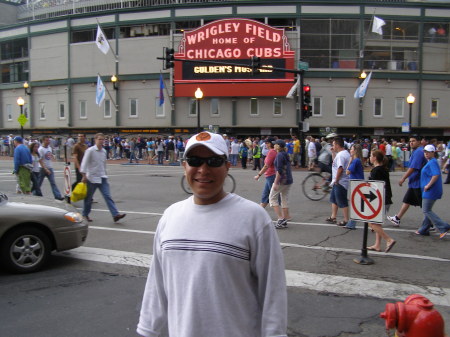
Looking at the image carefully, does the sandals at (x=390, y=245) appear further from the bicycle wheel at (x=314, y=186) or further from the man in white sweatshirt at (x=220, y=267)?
the bicycle wheel at (x=314, y=186)

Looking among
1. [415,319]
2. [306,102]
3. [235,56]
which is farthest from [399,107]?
[415,319]

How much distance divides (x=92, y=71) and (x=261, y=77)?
15.9 m

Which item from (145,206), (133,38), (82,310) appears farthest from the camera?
(133,38)

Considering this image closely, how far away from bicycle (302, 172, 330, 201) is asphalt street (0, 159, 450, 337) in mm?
3472

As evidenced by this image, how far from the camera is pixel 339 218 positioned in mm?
10289

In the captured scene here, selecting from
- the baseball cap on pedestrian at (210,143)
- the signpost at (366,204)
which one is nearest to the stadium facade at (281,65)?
the signpost at (366,204)

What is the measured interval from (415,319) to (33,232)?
18.0 feet

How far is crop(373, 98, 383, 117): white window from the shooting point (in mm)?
35781

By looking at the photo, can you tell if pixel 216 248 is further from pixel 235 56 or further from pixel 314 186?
pixel 235 56

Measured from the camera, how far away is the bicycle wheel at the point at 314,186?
514 inches

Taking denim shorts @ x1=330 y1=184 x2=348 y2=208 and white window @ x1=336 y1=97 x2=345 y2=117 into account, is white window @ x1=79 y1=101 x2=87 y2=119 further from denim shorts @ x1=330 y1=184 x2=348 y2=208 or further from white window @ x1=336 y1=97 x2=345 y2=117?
denim shorts @ x1=330 y1=184 x2=348 y2=208

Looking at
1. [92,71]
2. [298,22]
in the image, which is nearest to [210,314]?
[298,22]

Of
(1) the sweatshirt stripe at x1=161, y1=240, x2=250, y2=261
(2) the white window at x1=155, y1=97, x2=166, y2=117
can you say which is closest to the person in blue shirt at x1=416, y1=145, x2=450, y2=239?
(1) the sweatshirt stripe at x1=161, y1=240, x2=250, y2=261

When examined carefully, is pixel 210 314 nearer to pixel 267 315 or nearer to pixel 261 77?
pixel 267 315
